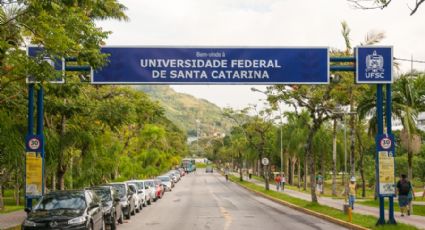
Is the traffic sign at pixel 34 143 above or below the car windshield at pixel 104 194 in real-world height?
above

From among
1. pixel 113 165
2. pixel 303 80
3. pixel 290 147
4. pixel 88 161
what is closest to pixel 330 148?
pixel 290 147

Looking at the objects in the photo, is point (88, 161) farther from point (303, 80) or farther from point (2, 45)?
point (2, 45)

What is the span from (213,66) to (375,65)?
17.5 feet

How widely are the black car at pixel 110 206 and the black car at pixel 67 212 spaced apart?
1336 mm

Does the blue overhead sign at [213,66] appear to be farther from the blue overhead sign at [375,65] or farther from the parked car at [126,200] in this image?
the parked car at [126,200]

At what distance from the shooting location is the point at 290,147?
6781 cm

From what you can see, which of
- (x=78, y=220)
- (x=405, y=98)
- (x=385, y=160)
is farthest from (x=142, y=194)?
(x=78, y=220)

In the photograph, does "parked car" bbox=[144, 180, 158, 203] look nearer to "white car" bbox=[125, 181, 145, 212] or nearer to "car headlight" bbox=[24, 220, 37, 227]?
"white car" bbox=[125, 181, 145, 212]

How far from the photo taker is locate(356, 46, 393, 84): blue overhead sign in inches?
787

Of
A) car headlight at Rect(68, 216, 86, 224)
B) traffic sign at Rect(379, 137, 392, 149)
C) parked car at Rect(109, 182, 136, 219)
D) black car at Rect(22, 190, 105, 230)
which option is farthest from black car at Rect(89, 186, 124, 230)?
traffic sign at Rect(379, 137, 392, 149)

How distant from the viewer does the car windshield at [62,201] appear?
16625 millimetres

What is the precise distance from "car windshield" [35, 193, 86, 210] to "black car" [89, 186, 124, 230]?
84.7 inches

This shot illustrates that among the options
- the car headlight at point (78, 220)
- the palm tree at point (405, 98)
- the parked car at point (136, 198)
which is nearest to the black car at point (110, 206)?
the car headlight at point (78, 220)

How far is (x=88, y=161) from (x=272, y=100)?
10471mm
